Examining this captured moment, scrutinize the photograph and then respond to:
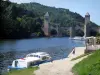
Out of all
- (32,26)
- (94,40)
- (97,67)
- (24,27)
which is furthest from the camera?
(32,26)

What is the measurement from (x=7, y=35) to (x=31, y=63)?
288ft

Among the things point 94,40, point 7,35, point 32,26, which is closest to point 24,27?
point 32,26

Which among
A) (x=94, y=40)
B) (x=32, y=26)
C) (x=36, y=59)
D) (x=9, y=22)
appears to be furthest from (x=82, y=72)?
(x=32, y=26)

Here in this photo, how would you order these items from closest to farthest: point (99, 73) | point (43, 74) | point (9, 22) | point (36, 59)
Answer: point (99, 73), point (43, 74), point (36, 59), point (9, 22)

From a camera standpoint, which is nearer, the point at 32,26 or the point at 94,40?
the point at 94,40

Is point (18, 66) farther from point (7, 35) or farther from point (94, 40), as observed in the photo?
point (7, 35)

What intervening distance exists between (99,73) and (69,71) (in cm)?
484

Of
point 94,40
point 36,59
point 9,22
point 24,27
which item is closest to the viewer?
point 36,59

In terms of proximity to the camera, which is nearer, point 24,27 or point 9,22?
point 9,22

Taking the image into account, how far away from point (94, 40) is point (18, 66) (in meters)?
16.7

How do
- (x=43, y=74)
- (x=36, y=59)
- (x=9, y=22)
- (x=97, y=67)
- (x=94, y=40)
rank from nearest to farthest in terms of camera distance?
(x=97, y=67) → (x=43, y=74) → (x=36, y=59) → (x=94, y=40) → (x=9, y=22)

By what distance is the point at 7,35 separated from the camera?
12938 cm

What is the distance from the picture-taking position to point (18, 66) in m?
41.1

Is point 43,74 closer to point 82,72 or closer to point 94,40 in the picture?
point 82,72
